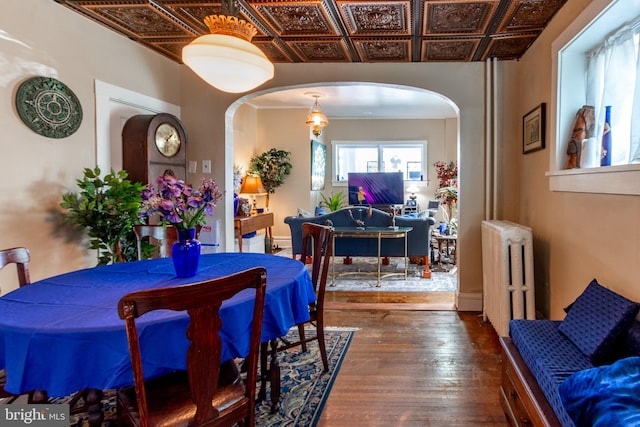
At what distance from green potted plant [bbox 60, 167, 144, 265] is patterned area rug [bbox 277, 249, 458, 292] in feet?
7.81

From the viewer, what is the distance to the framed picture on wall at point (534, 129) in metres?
2.66

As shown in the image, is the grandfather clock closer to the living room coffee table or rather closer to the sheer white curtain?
the living room coffee table

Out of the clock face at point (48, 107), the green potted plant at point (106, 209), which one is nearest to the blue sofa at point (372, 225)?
the green potted plant at point (106, 209)

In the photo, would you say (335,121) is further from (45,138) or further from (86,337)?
(86,337)

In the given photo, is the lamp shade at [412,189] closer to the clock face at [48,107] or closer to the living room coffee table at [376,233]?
the living room coffee table at [376,233]

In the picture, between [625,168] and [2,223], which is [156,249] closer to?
[2,223]

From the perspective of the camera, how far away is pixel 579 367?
142cm

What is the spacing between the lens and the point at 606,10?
1823 millimetres

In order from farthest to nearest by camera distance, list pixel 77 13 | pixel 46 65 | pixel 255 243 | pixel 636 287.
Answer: pixel 255 243 → pixel 77 13 → pixel 46 65 → pixel 636 287

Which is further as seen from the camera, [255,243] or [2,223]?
[255,243]

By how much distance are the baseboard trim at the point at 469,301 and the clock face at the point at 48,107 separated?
344 cm

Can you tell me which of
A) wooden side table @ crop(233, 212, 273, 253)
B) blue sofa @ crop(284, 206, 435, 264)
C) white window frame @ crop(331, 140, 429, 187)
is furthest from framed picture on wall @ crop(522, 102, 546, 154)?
white window frame @ crop(331, 140, 429, 187)

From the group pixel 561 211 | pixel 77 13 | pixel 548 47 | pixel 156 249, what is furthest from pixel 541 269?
pixel 77 13

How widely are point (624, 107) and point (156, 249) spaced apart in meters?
3.07
